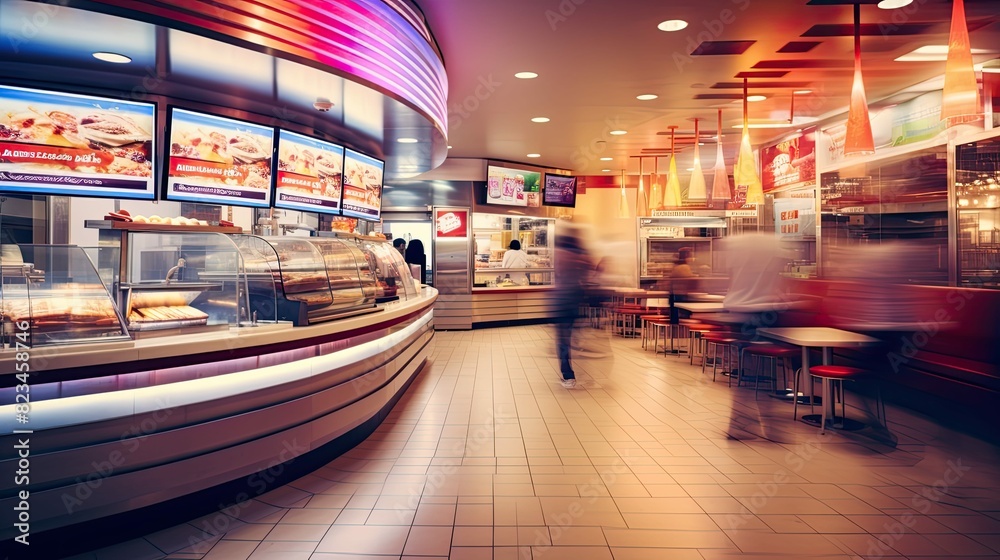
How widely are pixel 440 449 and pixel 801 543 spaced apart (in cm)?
246

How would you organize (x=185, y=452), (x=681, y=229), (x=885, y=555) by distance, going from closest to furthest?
(x=885, y=555) → (x=185, y=452) → (x=681, y=229)

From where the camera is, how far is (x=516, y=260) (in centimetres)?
1233

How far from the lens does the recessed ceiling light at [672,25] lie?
190 inches

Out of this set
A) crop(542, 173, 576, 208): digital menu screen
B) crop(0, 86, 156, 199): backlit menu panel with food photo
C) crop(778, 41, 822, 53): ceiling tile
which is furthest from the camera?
crop(542, 173, 576, 208): digital menu screen

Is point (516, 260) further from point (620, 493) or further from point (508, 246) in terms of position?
point (620, 493)

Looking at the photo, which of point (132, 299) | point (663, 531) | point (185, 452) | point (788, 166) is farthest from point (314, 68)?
point (788, 166)

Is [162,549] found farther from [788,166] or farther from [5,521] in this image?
[788,166]

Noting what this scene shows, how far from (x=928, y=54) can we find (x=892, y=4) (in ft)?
5.52

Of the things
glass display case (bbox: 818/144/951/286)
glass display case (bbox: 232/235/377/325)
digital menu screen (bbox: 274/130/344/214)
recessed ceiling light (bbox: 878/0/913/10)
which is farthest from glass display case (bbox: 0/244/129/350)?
glass display case (bbox: 818/144/951/286)

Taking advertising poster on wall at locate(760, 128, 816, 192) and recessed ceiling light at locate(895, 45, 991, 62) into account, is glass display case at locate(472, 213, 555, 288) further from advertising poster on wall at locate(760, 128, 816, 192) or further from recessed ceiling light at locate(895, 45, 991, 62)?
recessed ceiling light at locate(895, 45, 991, 62)

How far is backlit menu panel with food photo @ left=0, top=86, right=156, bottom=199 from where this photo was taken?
349 centimetres

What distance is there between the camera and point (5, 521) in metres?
2.38

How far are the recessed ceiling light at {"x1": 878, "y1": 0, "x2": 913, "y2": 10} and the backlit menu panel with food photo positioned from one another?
5.83 metres

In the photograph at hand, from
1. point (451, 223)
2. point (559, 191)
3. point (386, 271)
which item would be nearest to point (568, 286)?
point (386, 271)
